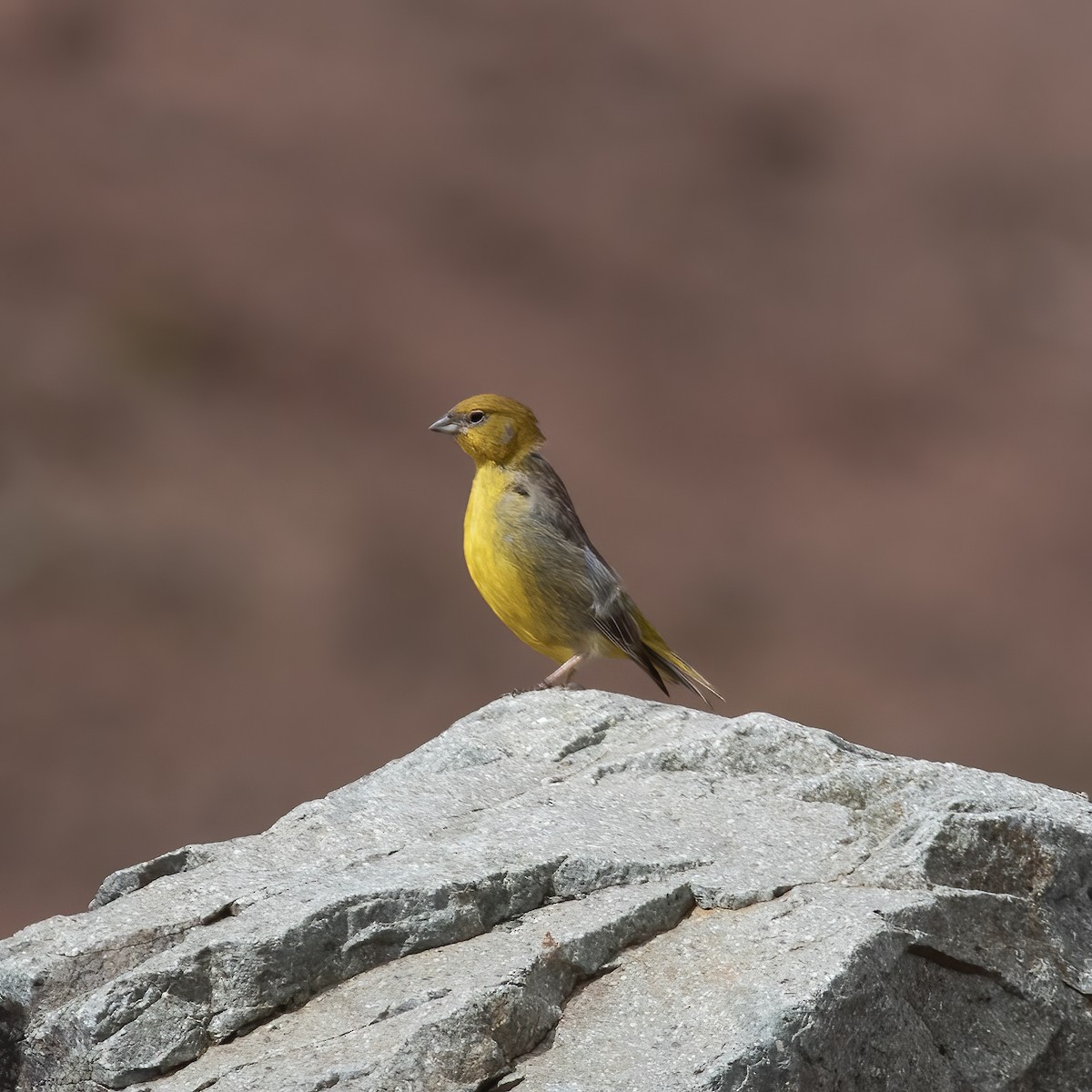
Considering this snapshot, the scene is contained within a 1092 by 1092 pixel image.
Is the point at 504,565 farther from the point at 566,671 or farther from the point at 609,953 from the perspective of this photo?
the point at 609,953

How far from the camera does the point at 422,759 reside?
175 inches

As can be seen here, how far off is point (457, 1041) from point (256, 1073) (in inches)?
16.2

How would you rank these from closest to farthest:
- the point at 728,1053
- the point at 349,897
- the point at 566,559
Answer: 1. the point at 728,1053
2. the point at 349,897
3. the point at 566,559

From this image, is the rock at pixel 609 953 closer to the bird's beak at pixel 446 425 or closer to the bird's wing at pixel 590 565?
the bird's wing at pixel 590 565

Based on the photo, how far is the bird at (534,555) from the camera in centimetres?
537

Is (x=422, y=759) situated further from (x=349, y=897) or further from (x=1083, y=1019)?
(x=1083, y=1019)

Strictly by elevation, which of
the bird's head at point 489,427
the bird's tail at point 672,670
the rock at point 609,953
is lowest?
the rock at point 609,953

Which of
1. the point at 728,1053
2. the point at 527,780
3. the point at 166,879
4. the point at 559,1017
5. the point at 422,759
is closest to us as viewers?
the point at 728,1053

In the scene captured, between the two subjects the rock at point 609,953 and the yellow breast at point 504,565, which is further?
the yellow breast at point 504,565

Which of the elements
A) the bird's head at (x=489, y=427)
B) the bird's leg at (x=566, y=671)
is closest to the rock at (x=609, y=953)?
the bird's leg at (x=566, y=671)

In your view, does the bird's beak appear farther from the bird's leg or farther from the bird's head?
the bird's leg

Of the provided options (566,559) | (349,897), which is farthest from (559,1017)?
(566,559)

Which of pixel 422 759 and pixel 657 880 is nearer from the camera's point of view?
pixel 657 880

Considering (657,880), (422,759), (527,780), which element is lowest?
(657,880)
